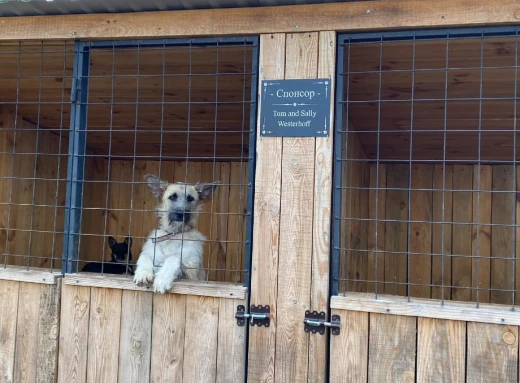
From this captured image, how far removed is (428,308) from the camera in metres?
3.04

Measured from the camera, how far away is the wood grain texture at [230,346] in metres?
3.32

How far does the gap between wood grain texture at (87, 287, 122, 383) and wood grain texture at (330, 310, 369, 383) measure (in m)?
1.42

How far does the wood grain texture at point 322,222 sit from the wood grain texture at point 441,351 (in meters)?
0.55

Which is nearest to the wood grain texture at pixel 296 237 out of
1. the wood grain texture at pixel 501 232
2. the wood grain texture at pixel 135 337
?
the wood grain texture at pixel 135 337

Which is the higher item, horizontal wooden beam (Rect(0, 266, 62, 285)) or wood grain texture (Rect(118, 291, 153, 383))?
horizontal wooden beam (Rect(0, 266, 62, 285))

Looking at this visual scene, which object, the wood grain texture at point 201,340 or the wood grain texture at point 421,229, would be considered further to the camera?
the wood grain texture at point 421,229

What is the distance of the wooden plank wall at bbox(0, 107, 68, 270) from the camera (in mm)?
5895

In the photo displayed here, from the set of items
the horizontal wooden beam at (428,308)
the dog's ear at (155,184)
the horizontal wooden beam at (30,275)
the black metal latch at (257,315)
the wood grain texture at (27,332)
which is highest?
the dog's ear at (155,184)

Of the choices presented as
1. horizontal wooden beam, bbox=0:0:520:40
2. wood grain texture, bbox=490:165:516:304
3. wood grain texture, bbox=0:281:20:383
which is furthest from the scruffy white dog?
wood grain texture, bbox=490:165:516:304

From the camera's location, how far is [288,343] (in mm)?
3236

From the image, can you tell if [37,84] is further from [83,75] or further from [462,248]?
[462,248]

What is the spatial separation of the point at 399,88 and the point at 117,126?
3306 millimetres

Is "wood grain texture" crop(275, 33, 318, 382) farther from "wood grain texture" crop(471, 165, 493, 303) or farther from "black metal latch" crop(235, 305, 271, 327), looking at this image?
"wood grain texture" crop(471, 165, 493, 303)

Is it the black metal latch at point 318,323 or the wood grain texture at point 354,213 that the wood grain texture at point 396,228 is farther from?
the black metal latch at point 318,323
